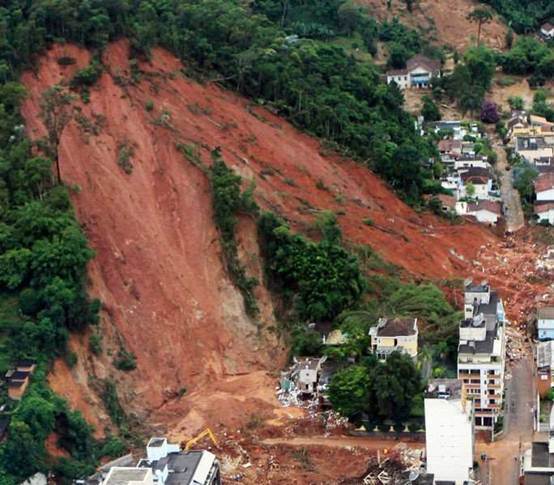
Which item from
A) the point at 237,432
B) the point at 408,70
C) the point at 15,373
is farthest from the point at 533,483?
the point at 408,70

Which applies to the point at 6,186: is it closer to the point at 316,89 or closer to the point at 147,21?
the point at 147,21

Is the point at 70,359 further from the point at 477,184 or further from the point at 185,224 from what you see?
the point at 477,184

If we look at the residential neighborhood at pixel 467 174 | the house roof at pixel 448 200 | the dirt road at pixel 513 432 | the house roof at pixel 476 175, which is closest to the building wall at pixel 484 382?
the dirt road at pixel 513 432

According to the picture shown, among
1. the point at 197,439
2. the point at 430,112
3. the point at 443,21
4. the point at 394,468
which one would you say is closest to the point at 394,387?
the point at 394,468

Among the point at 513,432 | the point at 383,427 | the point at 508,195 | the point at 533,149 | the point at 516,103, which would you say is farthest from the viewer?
the point at 516,103

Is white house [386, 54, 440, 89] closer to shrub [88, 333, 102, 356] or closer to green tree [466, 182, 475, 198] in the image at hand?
green tree [466, 182, 475, 198]

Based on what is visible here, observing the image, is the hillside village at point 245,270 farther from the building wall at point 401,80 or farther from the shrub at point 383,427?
the building wall at point 401,80
